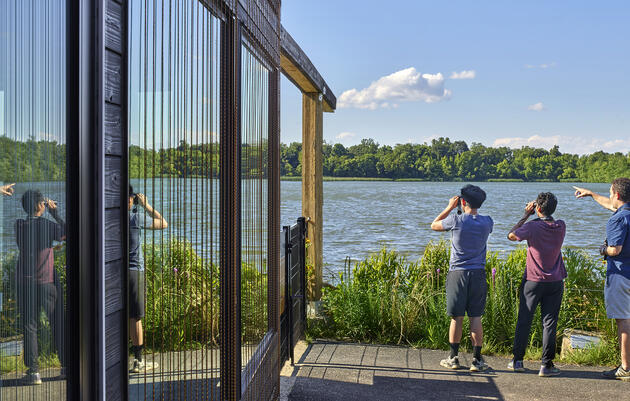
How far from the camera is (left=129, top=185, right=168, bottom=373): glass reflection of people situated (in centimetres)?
188

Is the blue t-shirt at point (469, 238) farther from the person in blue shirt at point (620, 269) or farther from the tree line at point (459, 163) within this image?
the tree line at point (459, 163)

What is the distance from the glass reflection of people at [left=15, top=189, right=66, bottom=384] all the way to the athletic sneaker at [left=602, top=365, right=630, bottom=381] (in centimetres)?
571

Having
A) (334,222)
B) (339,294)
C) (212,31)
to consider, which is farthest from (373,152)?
(212,31)

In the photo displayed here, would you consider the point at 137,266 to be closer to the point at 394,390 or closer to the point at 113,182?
the point at 113,182

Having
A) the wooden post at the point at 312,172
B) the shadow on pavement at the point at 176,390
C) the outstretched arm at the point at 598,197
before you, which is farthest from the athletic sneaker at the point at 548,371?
the shadow on pavement at the point at 176,390

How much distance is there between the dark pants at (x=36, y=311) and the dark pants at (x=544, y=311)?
212 inches

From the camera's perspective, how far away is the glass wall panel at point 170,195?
1867 millimetres

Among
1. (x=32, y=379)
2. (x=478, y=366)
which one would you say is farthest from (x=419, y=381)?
(x=32, y=379)

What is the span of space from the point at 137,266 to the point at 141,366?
1.02 ft

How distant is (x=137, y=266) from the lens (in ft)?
6.42

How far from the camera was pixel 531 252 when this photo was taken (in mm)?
6059

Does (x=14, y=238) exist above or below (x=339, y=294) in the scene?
above

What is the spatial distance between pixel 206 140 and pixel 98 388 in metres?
1.15

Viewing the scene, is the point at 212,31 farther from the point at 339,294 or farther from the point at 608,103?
the point at 608,103
